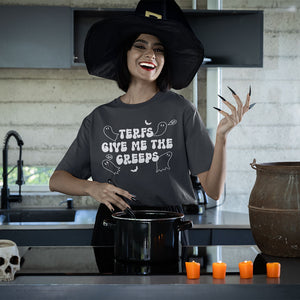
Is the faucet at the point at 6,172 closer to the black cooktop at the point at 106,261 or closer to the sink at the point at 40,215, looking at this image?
the sink at the point at 40,215

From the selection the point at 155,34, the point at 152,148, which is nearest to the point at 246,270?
the point at 152,148

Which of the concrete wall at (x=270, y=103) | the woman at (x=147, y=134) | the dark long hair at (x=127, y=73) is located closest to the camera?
the woman at (x=147, y=134)

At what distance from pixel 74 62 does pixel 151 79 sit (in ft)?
5.14

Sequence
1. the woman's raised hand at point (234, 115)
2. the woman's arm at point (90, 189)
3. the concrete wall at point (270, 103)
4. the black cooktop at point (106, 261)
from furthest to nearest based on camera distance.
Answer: the concrete wall at point (270, 103), the woman's arm at point (90, 189), the woman's raised hand at point (234, 115), the black cooktop at point (106, 261)

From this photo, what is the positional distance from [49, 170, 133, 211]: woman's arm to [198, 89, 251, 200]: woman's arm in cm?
33

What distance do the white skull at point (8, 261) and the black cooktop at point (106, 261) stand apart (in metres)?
0.03

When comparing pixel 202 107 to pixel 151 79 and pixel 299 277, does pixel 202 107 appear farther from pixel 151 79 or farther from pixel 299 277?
pixel 299 277

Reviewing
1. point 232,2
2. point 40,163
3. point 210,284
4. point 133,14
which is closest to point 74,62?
point 40,163

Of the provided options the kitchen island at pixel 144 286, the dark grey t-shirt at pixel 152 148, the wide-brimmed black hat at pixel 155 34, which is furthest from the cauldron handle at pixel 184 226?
the wide-brimmed black hat at pixel 155 34

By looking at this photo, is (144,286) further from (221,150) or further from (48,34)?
(48,34)

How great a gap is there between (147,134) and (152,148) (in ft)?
0.21

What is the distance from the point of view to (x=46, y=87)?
392 centimetres

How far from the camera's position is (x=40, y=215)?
12.1 feet

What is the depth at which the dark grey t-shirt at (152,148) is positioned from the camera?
1.99m
